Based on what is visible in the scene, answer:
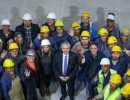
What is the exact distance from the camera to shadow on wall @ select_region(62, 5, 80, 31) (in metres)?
13.0

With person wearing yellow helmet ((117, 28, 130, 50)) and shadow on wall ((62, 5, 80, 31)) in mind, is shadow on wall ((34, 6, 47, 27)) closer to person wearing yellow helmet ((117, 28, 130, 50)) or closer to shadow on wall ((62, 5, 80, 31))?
shadow on wall ((62, 5, 80, 31))

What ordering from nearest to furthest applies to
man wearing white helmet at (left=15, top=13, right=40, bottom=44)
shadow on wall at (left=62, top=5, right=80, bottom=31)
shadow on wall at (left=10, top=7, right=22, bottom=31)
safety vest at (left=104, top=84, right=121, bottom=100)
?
1. safety vest at (left=104, top=84, right=121, bottom=100)
2. man wearing white helmet at (left=15, top=13, right=40, bottom=44)
3. shadow on wall at (left=62, top=5, right=80, bottom=31)
4. shadow on wall at (left=10, top=7, right=22, bottom=31)

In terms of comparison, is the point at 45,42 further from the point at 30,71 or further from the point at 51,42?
the point at 30,71

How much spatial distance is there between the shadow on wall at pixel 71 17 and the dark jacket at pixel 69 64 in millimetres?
3856

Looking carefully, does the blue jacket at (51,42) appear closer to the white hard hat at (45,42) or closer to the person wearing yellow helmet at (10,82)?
the white hard hat at (45,42)

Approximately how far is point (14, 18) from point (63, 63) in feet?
15.9

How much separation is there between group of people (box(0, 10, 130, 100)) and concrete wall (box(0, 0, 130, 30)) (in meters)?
2.70

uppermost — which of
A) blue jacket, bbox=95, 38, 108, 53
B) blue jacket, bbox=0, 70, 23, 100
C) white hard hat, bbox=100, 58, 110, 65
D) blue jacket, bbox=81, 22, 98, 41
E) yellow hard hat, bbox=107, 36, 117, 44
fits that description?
blue jacket, bbox=81, 22, 98, 41

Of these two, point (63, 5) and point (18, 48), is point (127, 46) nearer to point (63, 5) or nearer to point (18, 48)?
point (18, 48)

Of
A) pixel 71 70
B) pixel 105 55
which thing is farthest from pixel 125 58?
pixel 71 70

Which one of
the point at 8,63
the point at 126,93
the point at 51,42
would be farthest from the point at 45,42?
the point at 126,93

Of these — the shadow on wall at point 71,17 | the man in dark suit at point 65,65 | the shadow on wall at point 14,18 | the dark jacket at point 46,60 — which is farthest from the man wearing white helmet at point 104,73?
the shadow on wall at point 14,18

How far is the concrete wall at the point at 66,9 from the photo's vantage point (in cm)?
1316

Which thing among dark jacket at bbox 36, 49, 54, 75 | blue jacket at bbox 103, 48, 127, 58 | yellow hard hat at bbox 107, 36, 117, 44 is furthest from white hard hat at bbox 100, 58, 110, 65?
dark jacket at bbox 36, 49, 54, 75
